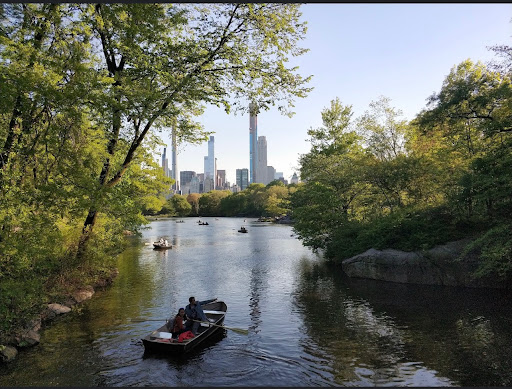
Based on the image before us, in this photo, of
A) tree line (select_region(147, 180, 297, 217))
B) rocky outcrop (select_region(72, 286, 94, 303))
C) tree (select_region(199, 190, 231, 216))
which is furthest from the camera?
tree (select_region(199, 190, 231, 216))

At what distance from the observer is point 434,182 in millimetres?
25922

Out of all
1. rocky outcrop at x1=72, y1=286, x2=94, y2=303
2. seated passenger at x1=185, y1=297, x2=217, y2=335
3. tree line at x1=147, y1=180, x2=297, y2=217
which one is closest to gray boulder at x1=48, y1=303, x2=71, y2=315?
rocky outcrop at x1=72, y1=286, x2=94, y2=303

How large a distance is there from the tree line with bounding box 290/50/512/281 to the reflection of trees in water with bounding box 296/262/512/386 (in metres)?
2.55

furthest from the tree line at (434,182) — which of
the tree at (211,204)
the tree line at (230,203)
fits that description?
the tree at (211,204)

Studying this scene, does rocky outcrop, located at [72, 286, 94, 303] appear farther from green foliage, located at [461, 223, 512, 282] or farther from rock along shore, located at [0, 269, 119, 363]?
green foliage, located at [461, 223, 512, 282]

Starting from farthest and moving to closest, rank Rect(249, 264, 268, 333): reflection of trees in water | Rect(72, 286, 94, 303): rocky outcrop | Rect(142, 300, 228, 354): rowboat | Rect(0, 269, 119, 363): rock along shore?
Rect(72, 286, 94, 303): rocky outcrop
Rect(249, 264, 268, 333): reflection of trees in water
Rect(142, 300, 228, 354): rowboat
Rect(0, 269, 119, 363): rock along shore

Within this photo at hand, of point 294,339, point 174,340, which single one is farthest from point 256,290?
point 174,340

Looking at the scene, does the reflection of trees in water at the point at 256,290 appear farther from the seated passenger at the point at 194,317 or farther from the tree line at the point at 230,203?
the tree line at the point at 230,203

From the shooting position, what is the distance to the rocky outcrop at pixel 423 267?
21.2 meters

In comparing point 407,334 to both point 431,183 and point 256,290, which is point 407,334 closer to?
point 256,290

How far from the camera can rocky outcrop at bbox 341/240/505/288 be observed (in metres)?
21.2

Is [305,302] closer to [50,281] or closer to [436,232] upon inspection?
[436,232]

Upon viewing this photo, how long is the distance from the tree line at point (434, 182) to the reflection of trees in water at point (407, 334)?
2551mm

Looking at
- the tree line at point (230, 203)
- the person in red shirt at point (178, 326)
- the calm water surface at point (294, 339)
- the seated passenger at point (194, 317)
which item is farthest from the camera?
the tree line at point (230, 203)
